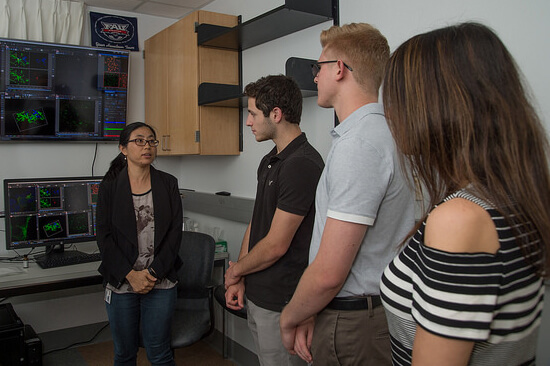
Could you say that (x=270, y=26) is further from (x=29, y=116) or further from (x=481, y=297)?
(x=481, y=297)

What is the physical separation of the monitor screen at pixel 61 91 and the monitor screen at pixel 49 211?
0.58m

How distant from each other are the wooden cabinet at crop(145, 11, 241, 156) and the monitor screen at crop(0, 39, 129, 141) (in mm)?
446

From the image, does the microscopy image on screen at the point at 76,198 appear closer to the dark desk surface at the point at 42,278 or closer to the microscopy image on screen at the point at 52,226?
the microscopy image on screen at the point at 52,226

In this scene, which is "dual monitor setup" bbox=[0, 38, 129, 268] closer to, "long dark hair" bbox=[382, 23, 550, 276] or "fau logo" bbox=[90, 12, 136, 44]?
"fau logo" bbox=[90, 12, 136, 44]

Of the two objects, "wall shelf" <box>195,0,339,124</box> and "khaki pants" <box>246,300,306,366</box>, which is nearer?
"khaki pants" <box>246,300,306,366</box>

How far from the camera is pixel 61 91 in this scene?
3.57m

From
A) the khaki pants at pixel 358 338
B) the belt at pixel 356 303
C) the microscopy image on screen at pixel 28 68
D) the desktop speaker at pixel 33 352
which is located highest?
the microscopy image on screen at pixel 28 68

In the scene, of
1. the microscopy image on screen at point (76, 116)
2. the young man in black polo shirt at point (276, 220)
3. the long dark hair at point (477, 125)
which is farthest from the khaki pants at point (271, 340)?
the microscopy image on screen at point (76, 116)

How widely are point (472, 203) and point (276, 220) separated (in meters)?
1.07

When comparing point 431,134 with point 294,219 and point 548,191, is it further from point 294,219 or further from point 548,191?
point 294,219

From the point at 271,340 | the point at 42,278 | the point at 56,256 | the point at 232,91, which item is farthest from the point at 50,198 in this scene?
the point at 271,340

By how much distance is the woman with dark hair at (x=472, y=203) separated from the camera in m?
0.71

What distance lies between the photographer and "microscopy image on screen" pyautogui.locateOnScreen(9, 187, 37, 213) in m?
3.08

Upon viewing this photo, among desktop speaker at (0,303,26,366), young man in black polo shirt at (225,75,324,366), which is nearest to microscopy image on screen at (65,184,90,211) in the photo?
desktop speaker at (0,303,26,366)
